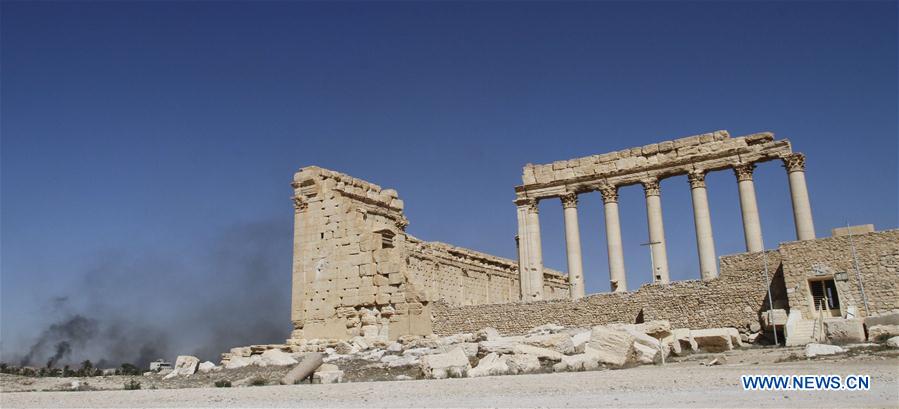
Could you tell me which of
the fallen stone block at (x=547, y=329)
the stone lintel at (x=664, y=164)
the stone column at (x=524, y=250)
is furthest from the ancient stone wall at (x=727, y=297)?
the stone lintel at (x=664, y=164)

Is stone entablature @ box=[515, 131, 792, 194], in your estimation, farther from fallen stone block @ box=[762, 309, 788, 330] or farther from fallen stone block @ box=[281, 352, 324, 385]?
fallen stone block @ box=[281, 352, 324, 385]

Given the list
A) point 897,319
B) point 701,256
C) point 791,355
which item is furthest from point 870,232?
point 701,256

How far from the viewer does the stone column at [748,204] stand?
2766cm

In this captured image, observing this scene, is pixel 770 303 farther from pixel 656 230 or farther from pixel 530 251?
pixel 530 251

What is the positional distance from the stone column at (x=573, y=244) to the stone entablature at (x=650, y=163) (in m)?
0.58

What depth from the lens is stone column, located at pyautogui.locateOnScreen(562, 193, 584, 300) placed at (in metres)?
29.8

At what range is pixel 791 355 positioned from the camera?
12672 millimetres

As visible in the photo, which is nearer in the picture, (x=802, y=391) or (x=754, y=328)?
(x=802, y=391)

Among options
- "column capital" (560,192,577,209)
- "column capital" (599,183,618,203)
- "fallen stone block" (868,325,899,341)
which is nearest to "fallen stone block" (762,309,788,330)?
"fallen stone block" (868,325,899,341)

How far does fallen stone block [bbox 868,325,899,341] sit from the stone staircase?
128 centimetres

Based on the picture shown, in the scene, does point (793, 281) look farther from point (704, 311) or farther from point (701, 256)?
point (701, 256)

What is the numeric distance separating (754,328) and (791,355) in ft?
20.3

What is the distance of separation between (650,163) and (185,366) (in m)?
20.8

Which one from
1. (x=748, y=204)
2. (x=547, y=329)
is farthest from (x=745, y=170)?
(x=547, y=329)
